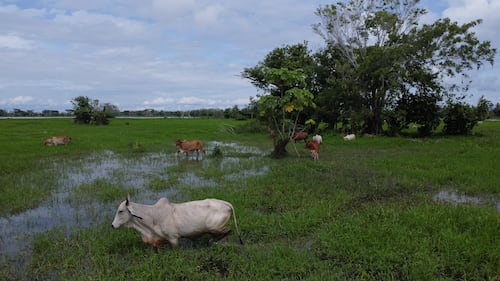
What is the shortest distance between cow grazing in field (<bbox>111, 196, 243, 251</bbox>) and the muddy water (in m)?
1.71

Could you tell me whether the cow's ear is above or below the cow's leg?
above

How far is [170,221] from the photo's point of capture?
4.85 m

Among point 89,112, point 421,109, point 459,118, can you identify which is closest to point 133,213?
point 421,109

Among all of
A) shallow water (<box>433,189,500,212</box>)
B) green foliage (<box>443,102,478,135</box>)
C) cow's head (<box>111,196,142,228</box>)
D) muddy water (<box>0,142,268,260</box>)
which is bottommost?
muddy water (<box>0,142,268,260</box>)

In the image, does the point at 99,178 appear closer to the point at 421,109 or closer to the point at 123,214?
the point at 123,214

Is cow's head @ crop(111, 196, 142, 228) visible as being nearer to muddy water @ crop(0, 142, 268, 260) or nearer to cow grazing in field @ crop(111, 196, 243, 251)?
cow grazing in field @ crop(111, 196, 243, 251)

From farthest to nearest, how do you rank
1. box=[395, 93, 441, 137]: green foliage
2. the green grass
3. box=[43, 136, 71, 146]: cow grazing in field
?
box=[395, 93, 441, 137]: green foliage < box=[43, 136, 71, 146]: cow grazing in field < the green grass

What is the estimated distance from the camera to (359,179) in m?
9.11

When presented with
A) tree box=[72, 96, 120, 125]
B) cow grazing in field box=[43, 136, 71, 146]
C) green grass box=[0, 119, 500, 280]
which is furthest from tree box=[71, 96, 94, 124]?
green grass box=[0, 119, 500, 280]

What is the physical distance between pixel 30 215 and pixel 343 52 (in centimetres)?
1981

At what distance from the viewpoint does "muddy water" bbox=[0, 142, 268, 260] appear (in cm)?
596

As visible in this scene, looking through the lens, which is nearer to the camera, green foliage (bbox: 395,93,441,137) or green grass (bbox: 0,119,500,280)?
green grass (bbox: 0,119,500,280)

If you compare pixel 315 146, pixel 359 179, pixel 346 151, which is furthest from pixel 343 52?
pixel 359 179

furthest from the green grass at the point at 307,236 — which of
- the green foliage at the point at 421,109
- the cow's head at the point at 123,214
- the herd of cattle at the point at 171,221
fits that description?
the green foliage at the point at 421,109
